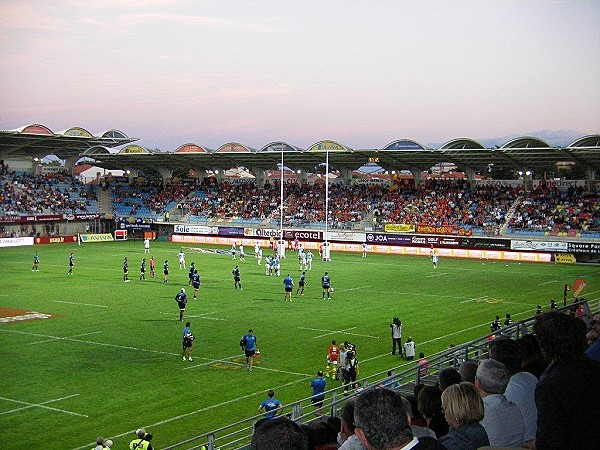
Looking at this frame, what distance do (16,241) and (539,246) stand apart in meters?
44.7

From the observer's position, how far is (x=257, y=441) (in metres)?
4.69

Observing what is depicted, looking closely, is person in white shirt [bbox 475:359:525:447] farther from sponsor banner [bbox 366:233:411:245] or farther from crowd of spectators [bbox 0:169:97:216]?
crowd of spectators [bbox 0:169:97:216]

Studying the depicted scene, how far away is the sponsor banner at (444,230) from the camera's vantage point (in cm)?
6272

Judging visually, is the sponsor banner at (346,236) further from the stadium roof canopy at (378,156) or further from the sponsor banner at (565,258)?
the sponsor banner at (565,258)

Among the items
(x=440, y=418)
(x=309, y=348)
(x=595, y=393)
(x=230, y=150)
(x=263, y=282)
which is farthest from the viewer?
(x=230, y=150)

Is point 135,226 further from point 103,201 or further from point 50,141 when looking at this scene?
point 50,141

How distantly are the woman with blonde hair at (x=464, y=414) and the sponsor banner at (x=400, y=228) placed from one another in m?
60.5

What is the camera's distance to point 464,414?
5.78m

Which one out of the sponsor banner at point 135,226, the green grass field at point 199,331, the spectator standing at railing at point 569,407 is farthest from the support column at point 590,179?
the spectator standing at railing at point 569,407

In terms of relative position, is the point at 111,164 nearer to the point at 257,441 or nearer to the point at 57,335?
the point at 57,335

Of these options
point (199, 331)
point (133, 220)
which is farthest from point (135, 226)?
point (199, 331)

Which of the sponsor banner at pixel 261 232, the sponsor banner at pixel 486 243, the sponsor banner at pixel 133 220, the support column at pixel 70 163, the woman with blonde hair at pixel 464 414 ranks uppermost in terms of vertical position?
the support column at pixel 70 163

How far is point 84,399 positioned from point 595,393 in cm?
1706

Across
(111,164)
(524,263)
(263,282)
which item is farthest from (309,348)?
(111,164)
